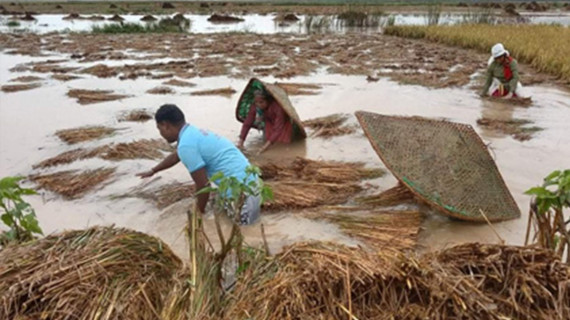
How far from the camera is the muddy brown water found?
363 cm

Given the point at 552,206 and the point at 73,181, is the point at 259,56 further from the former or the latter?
the point at 552,206

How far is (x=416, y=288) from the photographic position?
193cm

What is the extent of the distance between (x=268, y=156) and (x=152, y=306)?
336cm

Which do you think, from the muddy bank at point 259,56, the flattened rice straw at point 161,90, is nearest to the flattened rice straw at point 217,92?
the flattened rice straw at point 161,90

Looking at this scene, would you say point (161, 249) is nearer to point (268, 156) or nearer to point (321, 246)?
point (321, 246)

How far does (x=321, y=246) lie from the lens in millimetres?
2275

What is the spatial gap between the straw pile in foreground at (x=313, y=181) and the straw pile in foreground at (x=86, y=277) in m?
1.67

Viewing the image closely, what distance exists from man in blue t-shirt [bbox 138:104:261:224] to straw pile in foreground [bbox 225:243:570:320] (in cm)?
137

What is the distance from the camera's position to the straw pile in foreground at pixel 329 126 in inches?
235

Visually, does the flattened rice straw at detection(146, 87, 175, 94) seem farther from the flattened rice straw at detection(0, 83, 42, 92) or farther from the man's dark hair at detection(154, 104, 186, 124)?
the man's dark hair at detection(154, 104, 186, 124)

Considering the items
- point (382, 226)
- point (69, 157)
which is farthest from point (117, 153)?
point (382, 226)

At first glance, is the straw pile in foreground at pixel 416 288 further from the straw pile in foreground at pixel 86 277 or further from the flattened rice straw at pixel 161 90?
the flattened rice straw at pixel 161 90

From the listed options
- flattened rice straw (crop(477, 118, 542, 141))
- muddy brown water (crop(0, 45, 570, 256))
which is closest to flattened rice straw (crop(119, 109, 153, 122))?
muddy brown water (crop(0, 45, 570, 256))

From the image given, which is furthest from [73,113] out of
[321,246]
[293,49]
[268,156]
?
[293,49]
